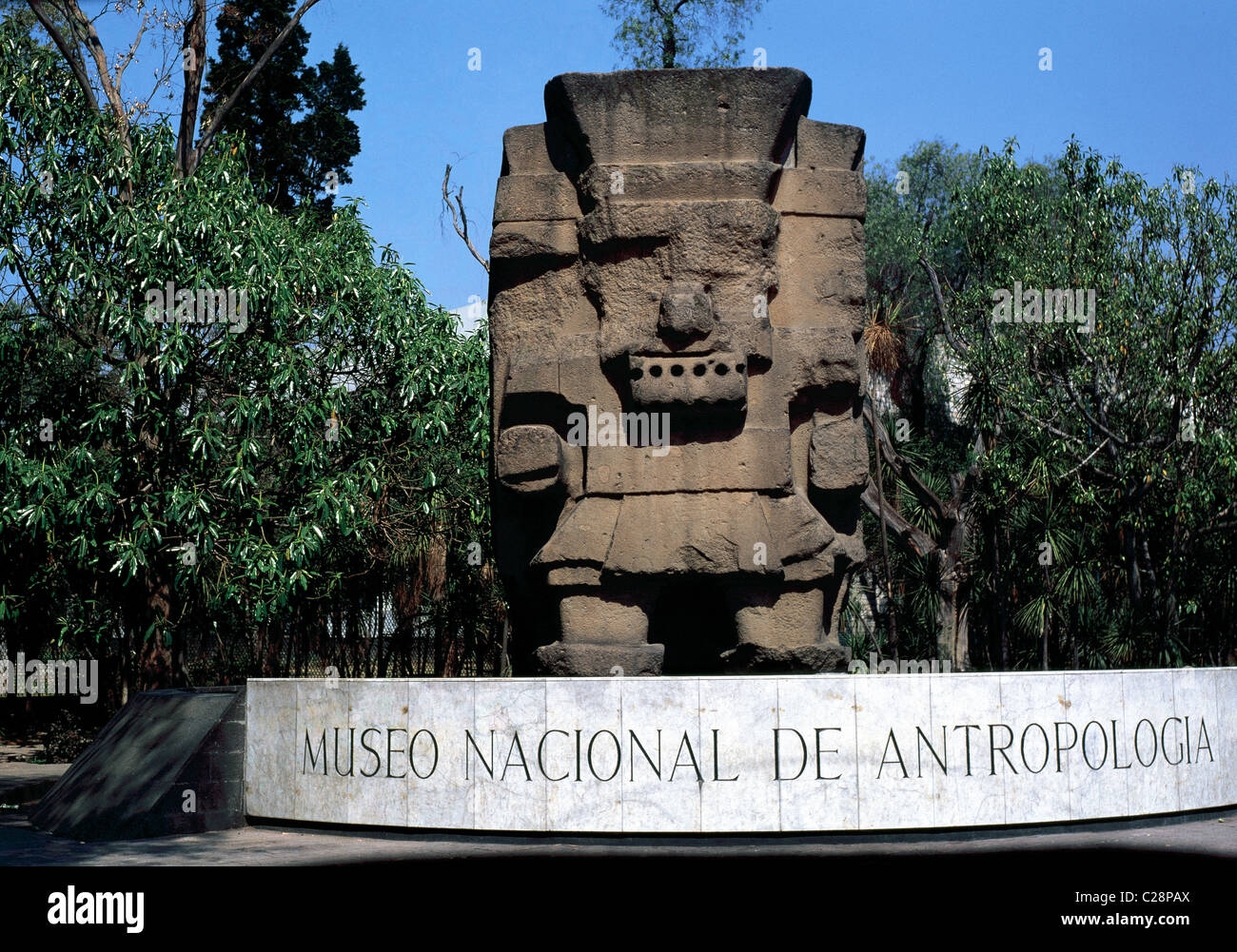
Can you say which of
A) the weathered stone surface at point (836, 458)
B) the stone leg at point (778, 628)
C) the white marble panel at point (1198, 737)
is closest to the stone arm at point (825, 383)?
the weathered stone surface at point (836, 458)

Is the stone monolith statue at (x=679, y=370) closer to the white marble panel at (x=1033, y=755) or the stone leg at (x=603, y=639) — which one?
the stone leg at (x=603, y=639)

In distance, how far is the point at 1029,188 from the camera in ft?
77.6

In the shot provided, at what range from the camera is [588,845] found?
8.95 metres

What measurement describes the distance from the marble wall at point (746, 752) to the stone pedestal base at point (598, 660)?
58cm

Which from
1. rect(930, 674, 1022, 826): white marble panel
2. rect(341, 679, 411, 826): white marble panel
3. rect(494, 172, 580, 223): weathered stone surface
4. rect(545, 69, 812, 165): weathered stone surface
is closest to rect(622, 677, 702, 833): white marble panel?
rect(930, 674, 1022, 826): white marble panel

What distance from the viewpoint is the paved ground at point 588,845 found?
28.2 feet

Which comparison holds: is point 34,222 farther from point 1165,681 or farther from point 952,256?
point 952,256

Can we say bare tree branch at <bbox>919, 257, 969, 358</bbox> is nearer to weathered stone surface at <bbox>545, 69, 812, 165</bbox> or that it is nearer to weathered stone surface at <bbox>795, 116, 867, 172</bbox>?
weathered stone surface at <bbox>795, 116, 867, 172</bbox>

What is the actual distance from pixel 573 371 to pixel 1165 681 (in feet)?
16.2

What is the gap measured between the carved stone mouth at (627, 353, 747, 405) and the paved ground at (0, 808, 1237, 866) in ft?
10.3

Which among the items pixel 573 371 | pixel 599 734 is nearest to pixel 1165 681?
pixel 599 734

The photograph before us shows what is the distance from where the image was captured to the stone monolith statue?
9.89 metres

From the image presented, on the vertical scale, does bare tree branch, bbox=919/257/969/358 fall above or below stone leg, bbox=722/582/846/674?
above

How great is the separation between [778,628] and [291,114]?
23020 mm
